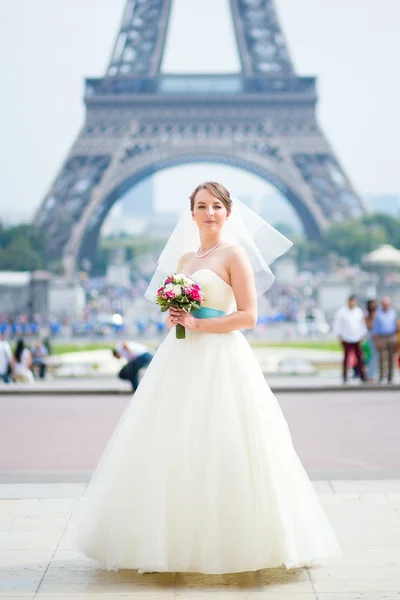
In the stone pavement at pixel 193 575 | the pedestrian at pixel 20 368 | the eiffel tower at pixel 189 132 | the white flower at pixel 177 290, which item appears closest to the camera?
the stone pavement at pixel 193 575

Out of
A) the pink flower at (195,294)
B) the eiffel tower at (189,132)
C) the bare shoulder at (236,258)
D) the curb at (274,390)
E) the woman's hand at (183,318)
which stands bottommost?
the curb at (274,390)

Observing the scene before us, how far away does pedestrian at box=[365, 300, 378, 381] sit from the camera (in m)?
14.6

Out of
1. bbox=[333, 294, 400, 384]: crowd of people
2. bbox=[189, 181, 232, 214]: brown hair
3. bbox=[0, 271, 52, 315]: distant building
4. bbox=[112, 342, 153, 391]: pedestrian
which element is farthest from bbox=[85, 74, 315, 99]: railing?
bbox=[189, 181, 232, 214]: brown hair

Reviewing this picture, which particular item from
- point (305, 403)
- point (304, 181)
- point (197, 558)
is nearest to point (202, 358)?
point (197, 558)

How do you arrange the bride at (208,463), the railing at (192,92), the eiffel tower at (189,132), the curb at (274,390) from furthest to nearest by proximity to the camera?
1. the railing at (192,92)
2. the eiffel tower at (189,132)
3. the curb at (274,390)
4. the bride at (208,463)

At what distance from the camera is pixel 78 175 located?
54969 millimetres

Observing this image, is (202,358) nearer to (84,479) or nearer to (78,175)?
(84,479)

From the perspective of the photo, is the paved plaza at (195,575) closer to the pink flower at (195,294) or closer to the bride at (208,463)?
the bride at (208,463)

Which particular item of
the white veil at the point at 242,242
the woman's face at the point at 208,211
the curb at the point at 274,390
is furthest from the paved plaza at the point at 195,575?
the curb at the point at 274,390

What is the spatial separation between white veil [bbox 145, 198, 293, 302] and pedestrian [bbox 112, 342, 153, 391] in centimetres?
767

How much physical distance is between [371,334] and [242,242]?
33.2 feet

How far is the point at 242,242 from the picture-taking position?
4527mm

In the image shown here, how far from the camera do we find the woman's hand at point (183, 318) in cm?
411

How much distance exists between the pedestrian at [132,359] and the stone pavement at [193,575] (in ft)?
23.1
